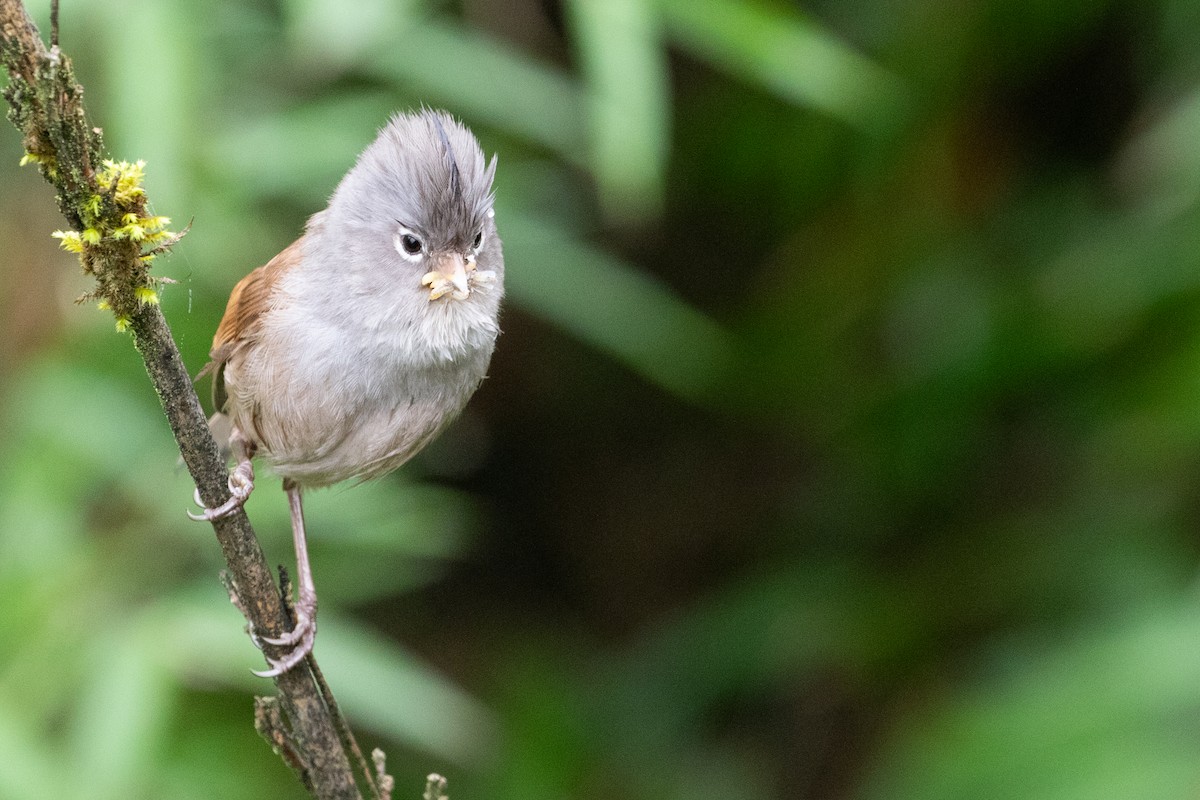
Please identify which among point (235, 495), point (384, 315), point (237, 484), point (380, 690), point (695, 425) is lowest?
Result: point (235, 495)

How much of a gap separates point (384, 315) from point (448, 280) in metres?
0.14

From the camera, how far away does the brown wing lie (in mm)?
2645

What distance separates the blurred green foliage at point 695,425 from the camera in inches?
141

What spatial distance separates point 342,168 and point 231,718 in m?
1.76

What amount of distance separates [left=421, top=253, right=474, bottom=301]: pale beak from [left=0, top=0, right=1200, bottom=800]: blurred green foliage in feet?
2.74

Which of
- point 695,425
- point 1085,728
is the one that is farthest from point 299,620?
point 695,425

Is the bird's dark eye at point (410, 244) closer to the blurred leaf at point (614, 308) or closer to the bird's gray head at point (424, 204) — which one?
the bird's gray head at point (424, 204)

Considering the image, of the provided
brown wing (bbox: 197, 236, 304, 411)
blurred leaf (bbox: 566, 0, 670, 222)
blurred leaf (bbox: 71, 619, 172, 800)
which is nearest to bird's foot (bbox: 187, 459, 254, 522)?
brown wing (bbox: 197, 236, 304, 411)

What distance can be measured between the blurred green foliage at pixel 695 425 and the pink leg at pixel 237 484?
82cm

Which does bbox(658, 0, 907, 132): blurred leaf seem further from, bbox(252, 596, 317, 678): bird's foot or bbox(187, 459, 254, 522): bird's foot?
bbox(252, 596, 317, 678): bird's foot

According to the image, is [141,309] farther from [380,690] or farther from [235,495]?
[380,690]

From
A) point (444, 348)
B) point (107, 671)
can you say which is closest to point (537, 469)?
point (107, 671)

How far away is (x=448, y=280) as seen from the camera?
241 centimetres

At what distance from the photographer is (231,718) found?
160 inches
